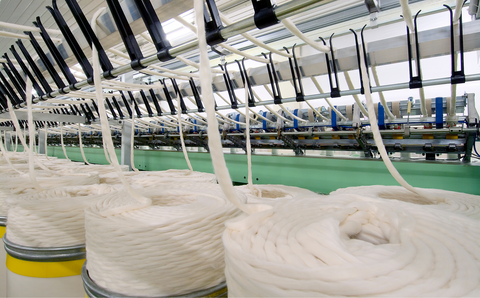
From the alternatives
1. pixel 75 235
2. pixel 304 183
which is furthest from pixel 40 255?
pixel 304 183

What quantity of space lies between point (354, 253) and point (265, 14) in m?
0.42

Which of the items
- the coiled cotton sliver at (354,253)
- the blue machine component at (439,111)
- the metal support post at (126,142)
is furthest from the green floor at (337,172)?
the coiled cotton sliver at (354,253)

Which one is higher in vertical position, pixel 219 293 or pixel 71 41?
pixel 71 41

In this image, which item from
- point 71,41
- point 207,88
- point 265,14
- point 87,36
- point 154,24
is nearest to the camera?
point 207,88

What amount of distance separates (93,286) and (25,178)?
1.15 m

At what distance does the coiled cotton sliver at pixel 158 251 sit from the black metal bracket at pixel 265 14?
0.44 metres

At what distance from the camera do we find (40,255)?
0.80 metres


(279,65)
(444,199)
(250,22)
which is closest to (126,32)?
(250,22)

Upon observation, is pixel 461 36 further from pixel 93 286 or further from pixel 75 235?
pixel 75 235

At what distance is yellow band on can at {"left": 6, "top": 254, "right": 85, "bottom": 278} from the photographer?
0.81m

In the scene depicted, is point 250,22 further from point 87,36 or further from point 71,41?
point 71,41

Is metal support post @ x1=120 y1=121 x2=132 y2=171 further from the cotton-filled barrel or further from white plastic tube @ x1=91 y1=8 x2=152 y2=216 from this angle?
white plastic tube @ x1=91 y1=8 x2=152 y2=216

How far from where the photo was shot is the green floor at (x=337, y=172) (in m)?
1.39

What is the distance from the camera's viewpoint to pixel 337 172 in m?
1.78
